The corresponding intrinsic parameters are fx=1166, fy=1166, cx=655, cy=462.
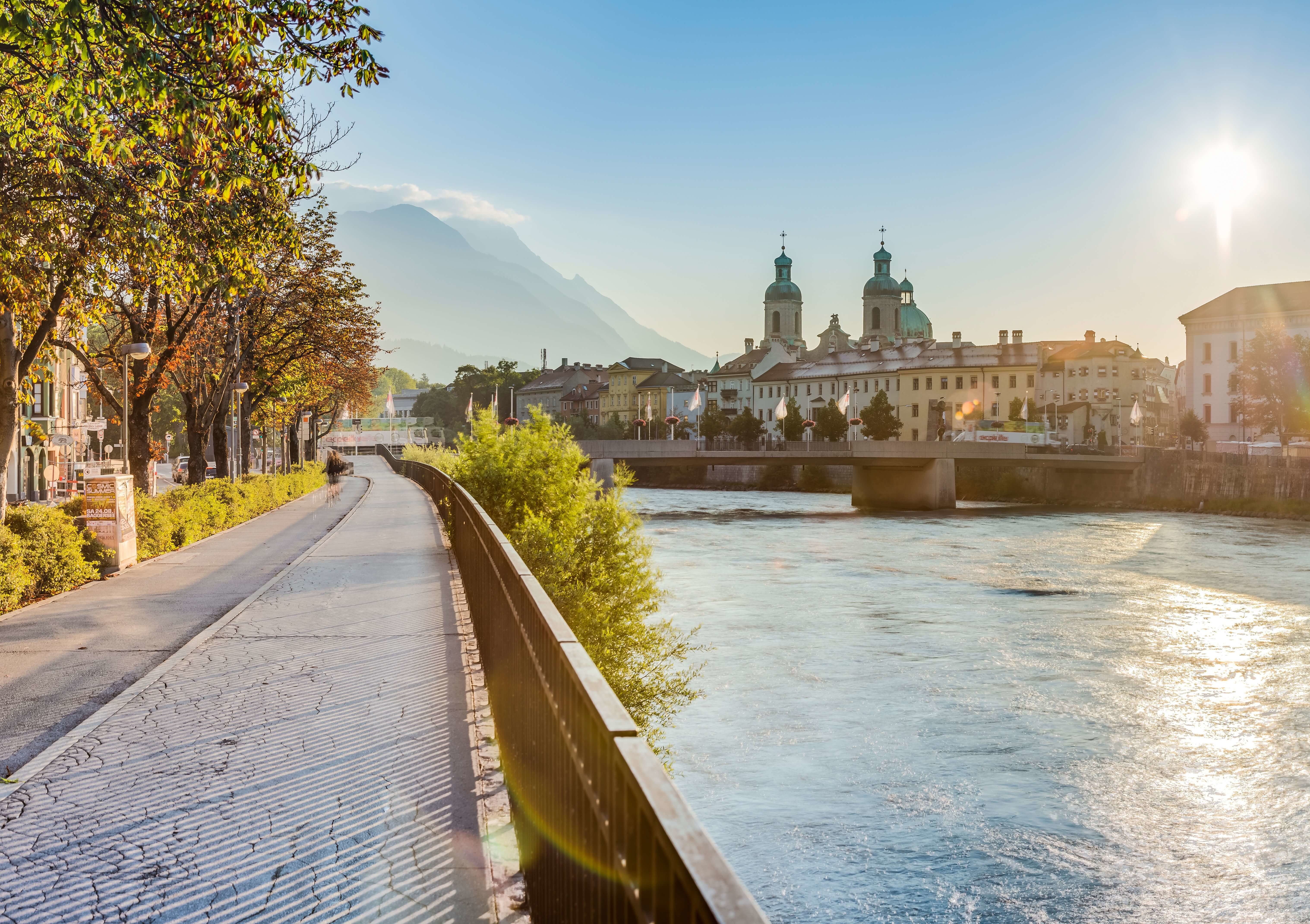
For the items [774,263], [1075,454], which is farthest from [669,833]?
[774,263]

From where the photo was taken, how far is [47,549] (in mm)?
15102

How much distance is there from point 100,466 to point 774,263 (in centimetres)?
17313

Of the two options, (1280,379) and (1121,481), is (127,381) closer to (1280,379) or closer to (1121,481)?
(1121,481)

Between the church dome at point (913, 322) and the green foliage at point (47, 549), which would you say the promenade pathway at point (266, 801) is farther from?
the church dome at point (913, 322)

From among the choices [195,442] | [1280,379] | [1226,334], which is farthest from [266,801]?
[1226,334]

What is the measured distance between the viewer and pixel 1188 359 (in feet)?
338

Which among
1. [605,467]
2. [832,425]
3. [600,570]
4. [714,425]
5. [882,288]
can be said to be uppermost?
[882,288]

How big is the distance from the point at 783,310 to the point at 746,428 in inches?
2592

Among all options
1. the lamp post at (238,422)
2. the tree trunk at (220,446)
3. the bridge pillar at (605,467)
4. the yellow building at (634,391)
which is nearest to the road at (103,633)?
the lamp post at (238,422)

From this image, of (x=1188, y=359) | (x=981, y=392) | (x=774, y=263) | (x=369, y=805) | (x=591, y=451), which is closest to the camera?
(x=369, y=805)

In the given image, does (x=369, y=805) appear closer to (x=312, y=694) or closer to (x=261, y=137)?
(x=312, y=694)

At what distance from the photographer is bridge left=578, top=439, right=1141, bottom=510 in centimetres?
7188

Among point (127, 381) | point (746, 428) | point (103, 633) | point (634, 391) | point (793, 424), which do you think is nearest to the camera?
point (103, 633)

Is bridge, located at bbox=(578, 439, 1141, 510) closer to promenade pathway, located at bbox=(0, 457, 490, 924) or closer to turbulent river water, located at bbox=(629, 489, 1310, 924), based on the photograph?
turbulent river water, located at bbox=(629, 489, 1310, 924)
